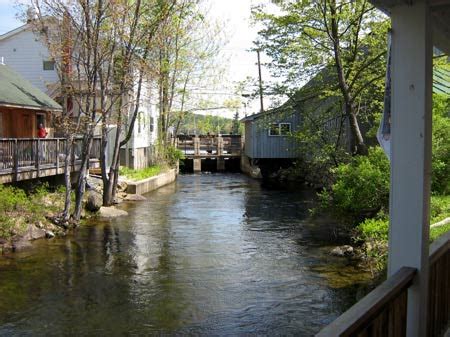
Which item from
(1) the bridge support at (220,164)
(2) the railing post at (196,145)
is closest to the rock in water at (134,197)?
(2) the railing post at (196,145)

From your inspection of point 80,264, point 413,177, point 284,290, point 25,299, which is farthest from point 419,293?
point 80,264

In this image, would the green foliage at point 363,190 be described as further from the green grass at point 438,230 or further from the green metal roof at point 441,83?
the green grass at point 438,230

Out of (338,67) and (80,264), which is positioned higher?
(338,67)

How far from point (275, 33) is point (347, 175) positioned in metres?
6.95

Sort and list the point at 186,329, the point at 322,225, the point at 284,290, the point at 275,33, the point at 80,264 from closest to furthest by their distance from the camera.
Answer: the point at 186,329, the point at 284,290, the point at 80,264, the point at 322,225, the point at 275,33

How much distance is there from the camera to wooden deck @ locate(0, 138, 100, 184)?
14836 millimetres

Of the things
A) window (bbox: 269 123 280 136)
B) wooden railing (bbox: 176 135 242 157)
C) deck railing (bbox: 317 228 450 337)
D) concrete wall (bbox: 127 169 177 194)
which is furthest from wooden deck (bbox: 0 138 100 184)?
wooden railing (bbox: 176 135 242 157)

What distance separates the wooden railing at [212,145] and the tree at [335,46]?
24.4 meters

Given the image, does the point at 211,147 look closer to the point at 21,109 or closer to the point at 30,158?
the point at 21,109

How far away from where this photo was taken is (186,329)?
8078 millimetres

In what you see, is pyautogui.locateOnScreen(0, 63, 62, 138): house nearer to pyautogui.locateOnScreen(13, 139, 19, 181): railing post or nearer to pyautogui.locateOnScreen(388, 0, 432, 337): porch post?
pyautogui.locateOnScreen(13, 139, 19, 181): railing post

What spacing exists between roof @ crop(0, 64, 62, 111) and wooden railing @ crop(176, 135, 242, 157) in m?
21.1

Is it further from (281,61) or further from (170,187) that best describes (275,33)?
(170,187)

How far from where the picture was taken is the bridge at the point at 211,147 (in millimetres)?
43375
